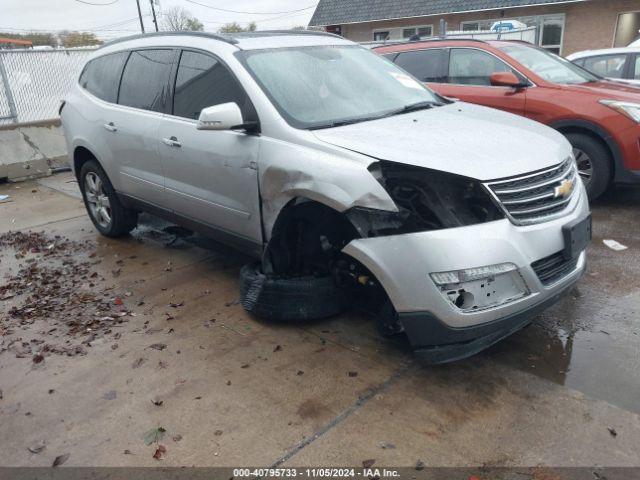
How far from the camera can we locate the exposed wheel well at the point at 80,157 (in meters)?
5.84


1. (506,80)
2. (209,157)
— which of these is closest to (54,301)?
(209,157)

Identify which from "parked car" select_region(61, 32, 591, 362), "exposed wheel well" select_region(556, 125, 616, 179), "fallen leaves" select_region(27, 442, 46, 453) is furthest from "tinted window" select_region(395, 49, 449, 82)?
"fallen leaves" select_region(27, 442, 46, 453)

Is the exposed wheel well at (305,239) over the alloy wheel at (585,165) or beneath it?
over

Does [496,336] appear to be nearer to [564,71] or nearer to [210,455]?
[210,455]

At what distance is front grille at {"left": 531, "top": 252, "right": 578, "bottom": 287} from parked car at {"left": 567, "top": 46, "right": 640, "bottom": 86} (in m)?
6.50

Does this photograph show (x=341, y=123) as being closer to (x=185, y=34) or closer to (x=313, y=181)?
(x=313, y=181)

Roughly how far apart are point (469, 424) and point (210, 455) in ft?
4.34

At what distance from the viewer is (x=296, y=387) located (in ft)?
10.5

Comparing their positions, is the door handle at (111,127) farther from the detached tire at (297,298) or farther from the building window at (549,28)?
the building window at (549,28)

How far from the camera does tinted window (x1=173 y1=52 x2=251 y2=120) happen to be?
13.0ft

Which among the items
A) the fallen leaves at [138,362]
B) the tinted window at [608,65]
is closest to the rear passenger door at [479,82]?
the tinted window at [608,65]

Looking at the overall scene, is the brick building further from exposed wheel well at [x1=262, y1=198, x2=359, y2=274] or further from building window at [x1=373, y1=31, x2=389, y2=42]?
exposed wheel well at [x1=262, y1=198, x2=359, y2=274]

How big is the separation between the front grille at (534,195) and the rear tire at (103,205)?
4034 mm

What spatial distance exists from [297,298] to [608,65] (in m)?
7.66
